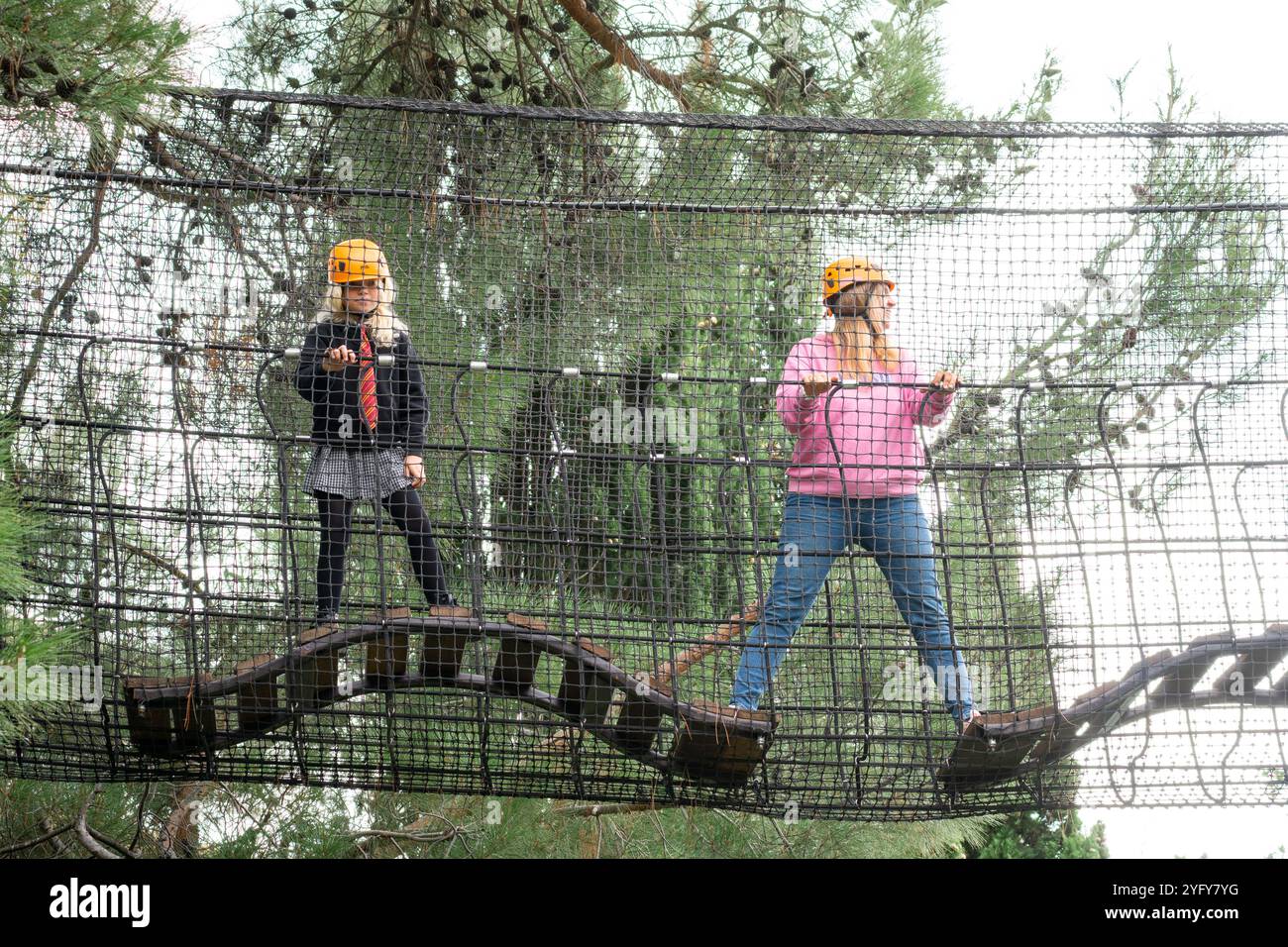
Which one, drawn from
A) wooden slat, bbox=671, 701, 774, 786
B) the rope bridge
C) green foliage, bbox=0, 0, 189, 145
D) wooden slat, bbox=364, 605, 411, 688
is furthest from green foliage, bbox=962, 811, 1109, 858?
green foliage, bbox=0, 0, 189, 145

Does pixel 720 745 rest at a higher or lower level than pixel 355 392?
lower

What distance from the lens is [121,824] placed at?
11.0ft

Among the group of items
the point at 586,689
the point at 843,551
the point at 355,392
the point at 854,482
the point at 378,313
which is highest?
the point at 378,313

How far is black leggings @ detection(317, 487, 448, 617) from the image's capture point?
2455 mm

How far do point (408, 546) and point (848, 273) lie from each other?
98 centimetres

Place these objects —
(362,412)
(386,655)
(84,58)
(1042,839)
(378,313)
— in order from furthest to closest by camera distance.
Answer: (1042,839) → (378,313) → (362,412) → (386,655) → (84,58)

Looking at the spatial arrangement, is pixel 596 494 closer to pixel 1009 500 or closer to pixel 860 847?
pixel 1009 500

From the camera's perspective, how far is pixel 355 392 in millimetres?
2529

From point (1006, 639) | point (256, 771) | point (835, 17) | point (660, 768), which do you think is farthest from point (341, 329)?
point (835, 17)

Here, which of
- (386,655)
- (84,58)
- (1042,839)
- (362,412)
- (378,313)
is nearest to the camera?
(84,58)

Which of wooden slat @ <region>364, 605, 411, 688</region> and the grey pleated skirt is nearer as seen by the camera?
wooden slat @ <region>364, 605, 411, 688</region>

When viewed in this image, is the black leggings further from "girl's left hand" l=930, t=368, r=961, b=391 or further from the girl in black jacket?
"girl's left hand" l=930, t=368, r=961, b=391

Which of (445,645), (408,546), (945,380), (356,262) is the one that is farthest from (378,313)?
(945,380)

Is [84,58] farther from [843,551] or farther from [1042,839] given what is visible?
[1042,839]
